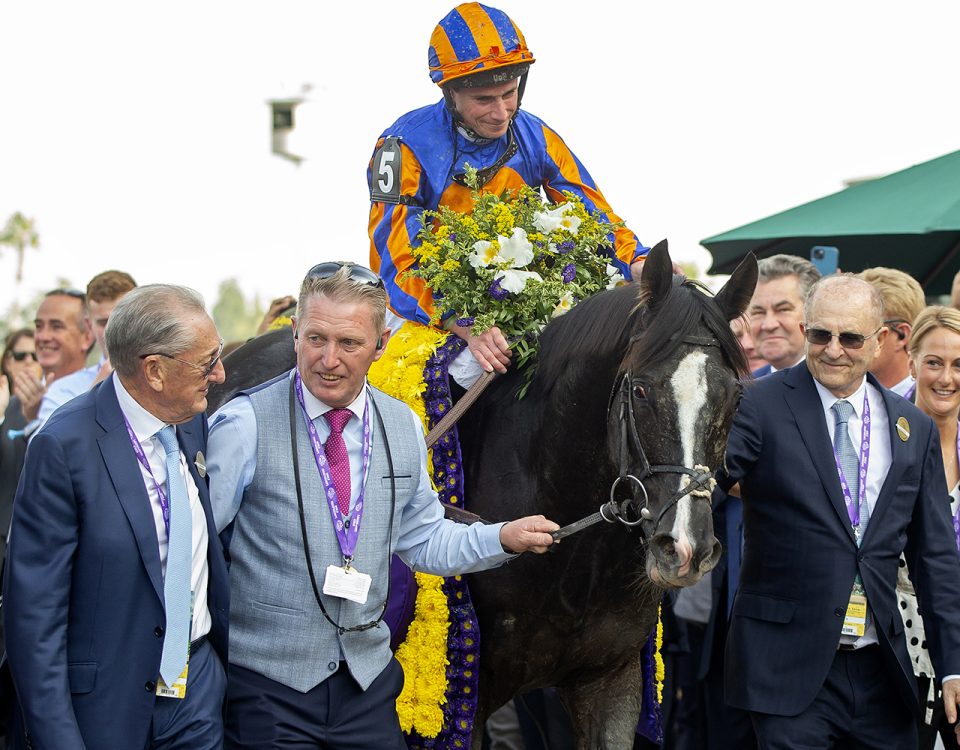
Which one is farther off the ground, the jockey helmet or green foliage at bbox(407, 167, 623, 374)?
the jockey helmet

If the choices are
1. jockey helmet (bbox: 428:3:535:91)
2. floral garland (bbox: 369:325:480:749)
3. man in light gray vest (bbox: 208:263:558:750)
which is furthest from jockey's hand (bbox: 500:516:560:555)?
jockey helmet (bbox: 428:3:535:91)

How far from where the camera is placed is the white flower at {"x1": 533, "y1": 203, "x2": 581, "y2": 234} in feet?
15.4

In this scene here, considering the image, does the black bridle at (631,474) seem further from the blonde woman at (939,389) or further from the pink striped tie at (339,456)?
the blonde woman at (939,389)

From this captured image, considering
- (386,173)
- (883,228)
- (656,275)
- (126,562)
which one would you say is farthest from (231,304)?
(126,562)

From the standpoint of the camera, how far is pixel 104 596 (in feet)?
10.1

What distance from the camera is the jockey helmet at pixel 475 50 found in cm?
463

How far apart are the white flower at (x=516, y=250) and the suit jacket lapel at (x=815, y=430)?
114 centimetres

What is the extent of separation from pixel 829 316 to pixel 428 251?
1557mm

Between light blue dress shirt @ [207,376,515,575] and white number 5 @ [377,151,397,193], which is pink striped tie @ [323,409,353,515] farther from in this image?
white number 5 @ [377,151,397,193]

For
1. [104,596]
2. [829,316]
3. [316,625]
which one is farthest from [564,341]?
[104,596]

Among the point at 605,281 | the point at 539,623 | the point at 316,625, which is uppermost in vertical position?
the point at 605,281

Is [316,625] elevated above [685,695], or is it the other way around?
[316,625]

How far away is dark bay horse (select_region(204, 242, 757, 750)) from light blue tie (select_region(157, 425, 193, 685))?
1380 mm

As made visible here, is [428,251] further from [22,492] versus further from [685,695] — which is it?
[685,695]
